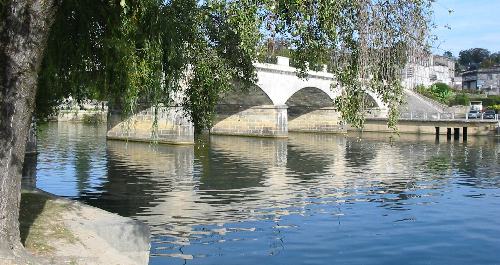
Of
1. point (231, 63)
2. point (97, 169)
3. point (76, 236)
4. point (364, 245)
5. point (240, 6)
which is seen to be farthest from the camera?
point (97, 169)

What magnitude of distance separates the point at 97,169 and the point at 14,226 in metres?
14.6

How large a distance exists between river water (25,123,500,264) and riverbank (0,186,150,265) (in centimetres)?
101

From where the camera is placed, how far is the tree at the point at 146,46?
20.2ft

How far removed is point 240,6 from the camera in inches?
317

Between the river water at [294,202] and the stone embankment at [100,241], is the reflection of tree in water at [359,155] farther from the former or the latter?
the stone embankment at [100,241]

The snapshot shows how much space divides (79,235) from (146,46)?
363 cm

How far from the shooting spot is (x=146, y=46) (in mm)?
9594

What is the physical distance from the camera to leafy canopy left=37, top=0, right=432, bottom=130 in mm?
8242

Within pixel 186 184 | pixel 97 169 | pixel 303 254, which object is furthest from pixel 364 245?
pixel 97 169

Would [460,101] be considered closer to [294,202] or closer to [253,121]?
[253,121]

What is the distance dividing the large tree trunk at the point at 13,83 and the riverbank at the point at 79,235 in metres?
0.63

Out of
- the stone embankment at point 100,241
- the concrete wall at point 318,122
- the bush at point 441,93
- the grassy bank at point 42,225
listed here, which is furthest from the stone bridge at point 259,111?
the bush at point 441,93

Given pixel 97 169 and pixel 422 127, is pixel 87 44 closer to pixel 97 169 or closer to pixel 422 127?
pixel 97 169

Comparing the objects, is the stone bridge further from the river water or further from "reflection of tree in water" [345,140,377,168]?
the river water
